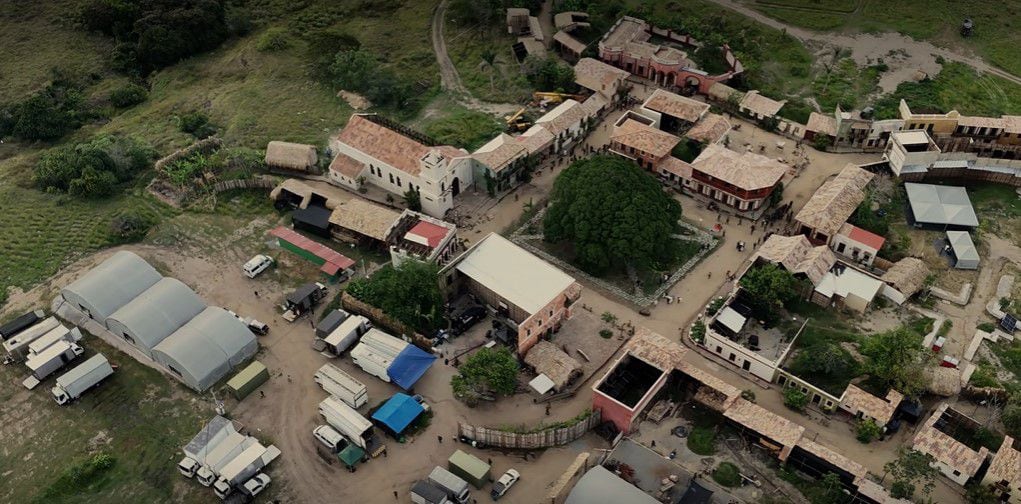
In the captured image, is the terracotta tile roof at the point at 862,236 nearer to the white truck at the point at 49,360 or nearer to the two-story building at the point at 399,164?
the two-story building at the point at 399,164

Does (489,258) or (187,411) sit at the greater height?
(489,258)

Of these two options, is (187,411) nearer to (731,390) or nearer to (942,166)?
(731,390)

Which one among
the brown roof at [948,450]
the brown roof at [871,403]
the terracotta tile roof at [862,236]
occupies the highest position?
the terracotta tile roof at [862,236]

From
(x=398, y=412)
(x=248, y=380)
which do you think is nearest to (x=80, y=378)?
(x=248, y=380)

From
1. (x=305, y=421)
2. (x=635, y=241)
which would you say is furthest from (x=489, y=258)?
(x=305, y=421)

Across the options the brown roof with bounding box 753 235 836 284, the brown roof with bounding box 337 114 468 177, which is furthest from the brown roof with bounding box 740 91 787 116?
the brown roof with bounding box 337 114 468 177

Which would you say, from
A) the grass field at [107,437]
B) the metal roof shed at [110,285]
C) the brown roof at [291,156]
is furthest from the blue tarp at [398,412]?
the brown roof at [291,156]
